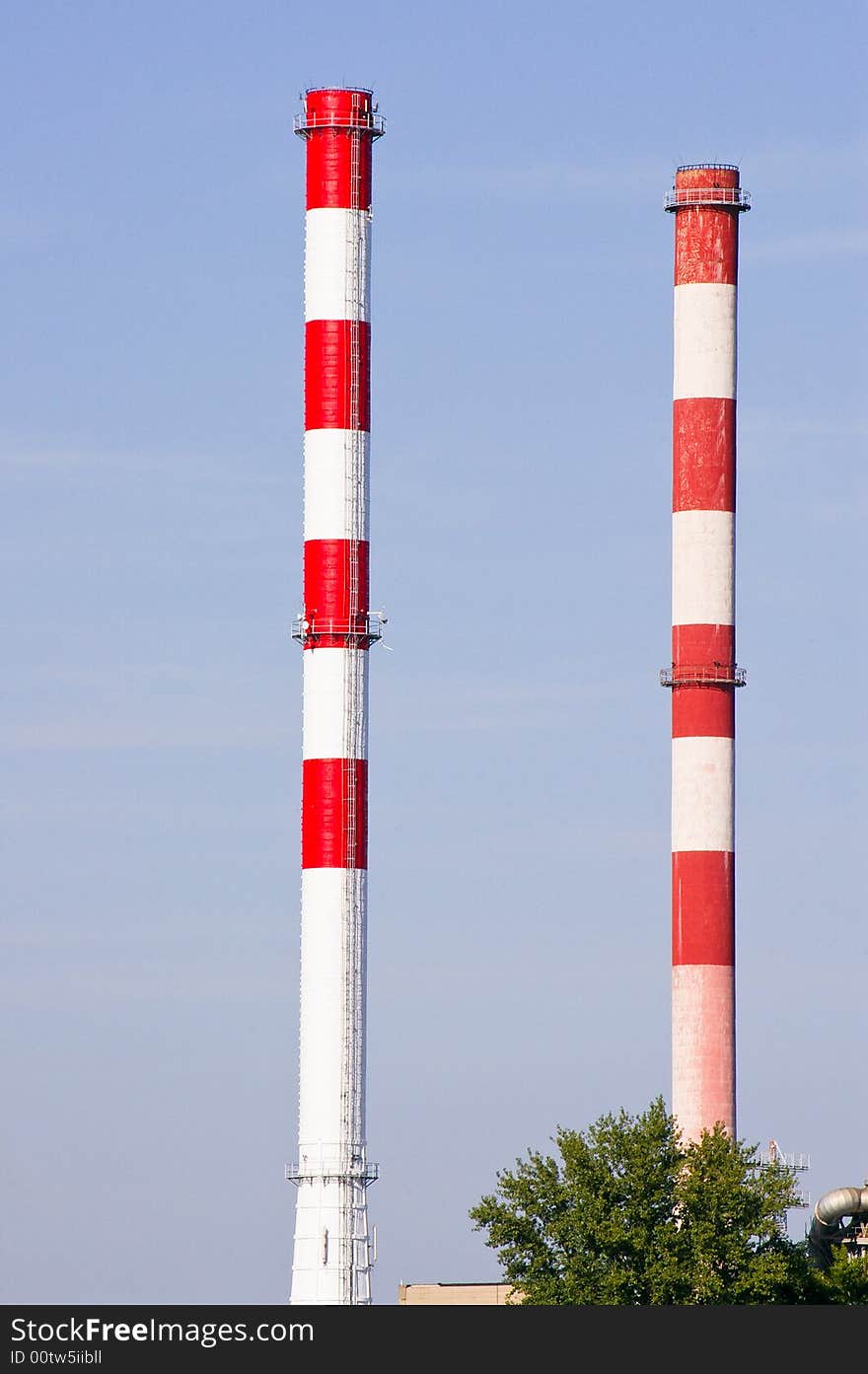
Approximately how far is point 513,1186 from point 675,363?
26006mm

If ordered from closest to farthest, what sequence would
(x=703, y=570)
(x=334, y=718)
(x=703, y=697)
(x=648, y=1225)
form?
(x=648, y=1225)
(x=334, y=718)
(x=703, y=697)
(x=703, y=570)

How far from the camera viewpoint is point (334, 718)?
273 ft

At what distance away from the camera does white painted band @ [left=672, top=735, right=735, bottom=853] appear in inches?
3391

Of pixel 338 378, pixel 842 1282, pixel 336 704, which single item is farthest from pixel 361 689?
pixel 842 1282

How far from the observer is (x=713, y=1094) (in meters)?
85.0

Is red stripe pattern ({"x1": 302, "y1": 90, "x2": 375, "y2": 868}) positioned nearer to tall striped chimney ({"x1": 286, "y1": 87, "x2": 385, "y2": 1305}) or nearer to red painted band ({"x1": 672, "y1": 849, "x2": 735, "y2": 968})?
tall striped chimney ({"x1": 286, "y1": 87, "x2": 385, "y2": 1305})

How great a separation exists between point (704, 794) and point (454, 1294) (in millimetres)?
20289

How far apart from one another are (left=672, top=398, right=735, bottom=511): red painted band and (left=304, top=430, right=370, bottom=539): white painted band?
9.51 m

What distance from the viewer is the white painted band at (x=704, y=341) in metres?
87.8

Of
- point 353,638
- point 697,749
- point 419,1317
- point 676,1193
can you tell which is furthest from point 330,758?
point 419,1317

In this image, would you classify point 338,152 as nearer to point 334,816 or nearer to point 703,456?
point 703,456

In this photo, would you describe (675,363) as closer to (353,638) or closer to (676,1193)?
(353,638)

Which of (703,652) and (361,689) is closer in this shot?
(361,689)

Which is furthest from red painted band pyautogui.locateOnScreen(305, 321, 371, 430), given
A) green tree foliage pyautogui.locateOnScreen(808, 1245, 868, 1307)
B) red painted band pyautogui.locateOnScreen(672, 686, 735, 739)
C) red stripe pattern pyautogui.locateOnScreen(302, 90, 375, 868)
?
green tree foliage pyautogui.locateOnScreen(808, 1245, 868, 1307)
